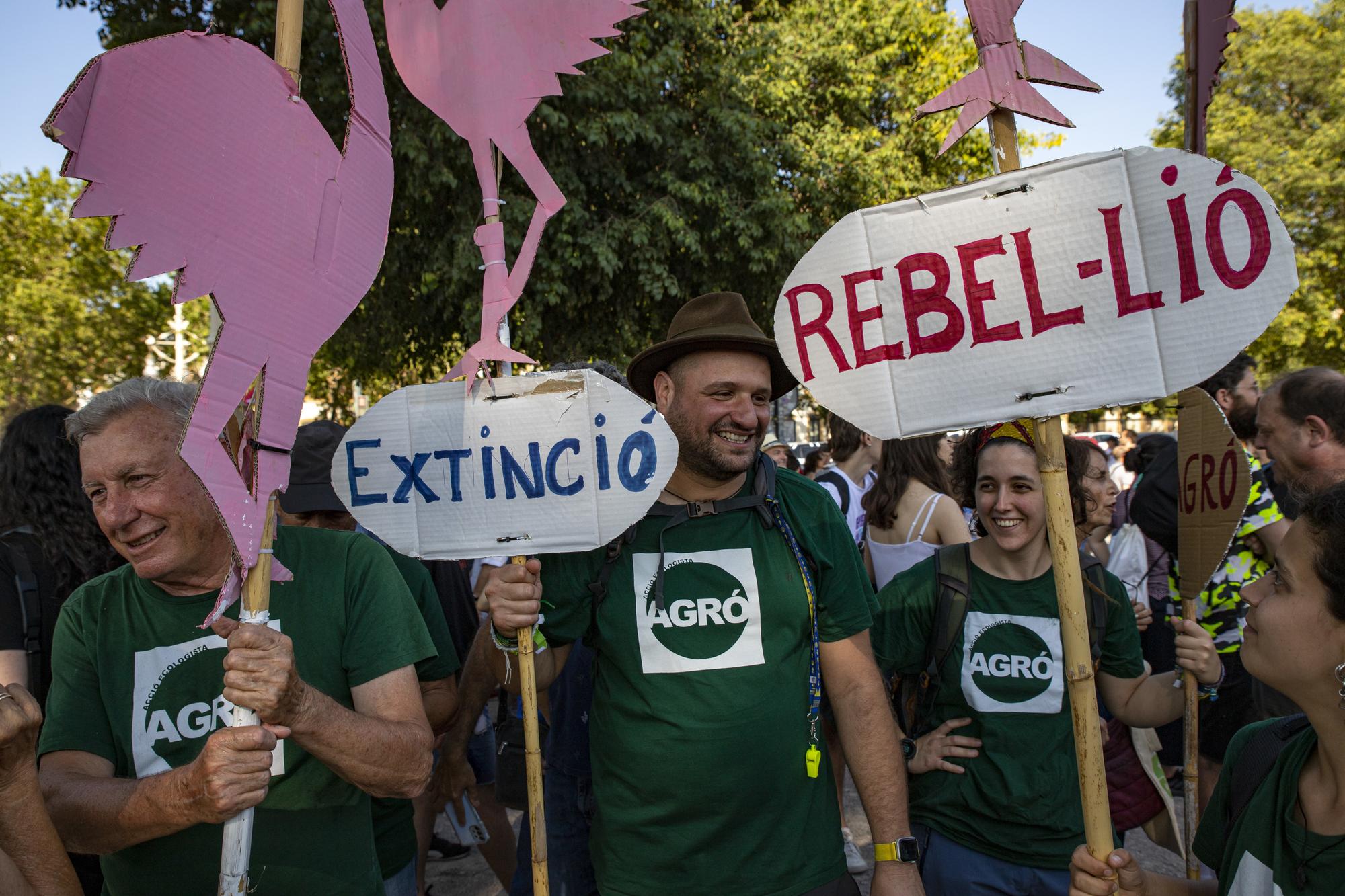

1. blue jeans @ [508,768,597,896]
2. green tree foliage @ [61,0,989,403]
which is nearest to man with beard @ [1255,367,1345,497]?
blue jeans @ [508,768,597,896]

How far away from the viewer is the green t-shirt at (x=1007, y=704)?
227 cm

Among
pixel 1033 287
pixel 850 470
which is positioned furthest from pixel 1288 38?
pixel 1033 287

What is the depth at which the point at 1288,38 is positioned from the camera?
21.2 meters

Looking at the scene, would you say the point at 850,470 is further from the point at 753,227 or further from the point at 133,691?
the point at 753,227

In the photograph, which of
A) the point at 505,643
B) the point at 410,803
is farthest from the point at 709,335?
the point at 410,803

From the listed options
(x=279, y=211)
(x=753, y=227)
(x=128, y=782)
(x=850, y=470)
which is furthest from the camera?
(x=753, y=227)

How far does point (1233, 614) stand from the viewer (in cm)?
329

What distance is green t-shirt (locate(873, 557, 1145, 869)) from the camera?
7.43 feet

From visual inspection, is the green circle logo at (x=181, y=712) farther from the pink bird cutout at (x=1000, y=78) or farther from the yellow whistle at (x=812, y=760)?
the pink bird cutout at (x=1000, y=78)

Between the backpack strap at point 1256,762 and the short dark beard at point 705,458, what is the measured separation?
113 centimetres

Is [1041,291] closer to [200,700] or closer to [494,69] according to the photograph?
[494,69]

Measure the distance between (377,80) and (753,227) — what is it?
8915 mm

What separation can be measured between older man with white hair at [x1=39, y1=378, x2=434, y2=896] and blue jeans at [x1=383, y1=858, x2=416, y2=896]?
1.38 feet

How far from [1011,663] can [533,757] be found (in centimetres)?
125
